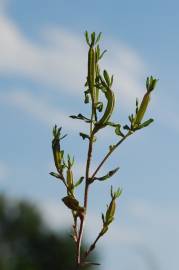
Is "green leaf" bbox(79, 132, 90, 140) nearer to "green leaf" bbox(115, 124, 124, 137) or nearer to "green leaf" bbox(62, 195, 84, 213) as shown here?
"green leaf" bbox(115, 124, 124, 137)

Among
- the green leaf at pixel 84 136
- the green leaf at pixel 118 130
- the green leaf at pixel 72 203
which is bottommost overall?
the green leaf at pixel 72 203

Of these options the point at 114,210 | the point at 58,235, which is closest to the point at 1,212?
the point at 58,235

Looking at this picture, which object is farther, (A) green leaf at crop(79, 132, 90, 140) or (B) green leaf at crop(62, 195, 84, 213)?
(A) green leaf at crop(79, 132, 90, 140)

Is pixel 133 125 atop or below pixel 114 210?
atop

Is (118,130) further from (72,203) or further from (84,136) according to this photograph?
(72,203)

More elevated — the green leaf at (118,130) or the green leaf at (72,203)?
the green leaf at (118,130)

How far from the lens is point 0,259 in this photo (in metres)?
83.0

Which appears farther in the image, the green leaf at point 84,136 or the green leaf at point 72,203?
the green leaf at point 84,136

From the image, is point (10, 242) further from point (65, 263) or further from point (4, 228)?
point (65, 263)

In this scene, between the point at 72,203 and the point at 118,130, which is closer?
the point at 72,203

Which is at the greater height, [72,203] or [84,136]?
[84,136]

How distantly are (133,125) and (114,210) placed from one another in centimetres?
37

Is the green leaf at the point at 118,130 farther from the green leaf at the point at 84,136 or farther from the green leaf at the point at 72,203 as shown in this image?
the green leaf at the point at 72,203

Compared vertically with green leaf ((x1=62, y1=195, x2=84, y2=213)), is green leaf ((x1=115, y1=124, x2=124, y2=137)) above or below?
above
